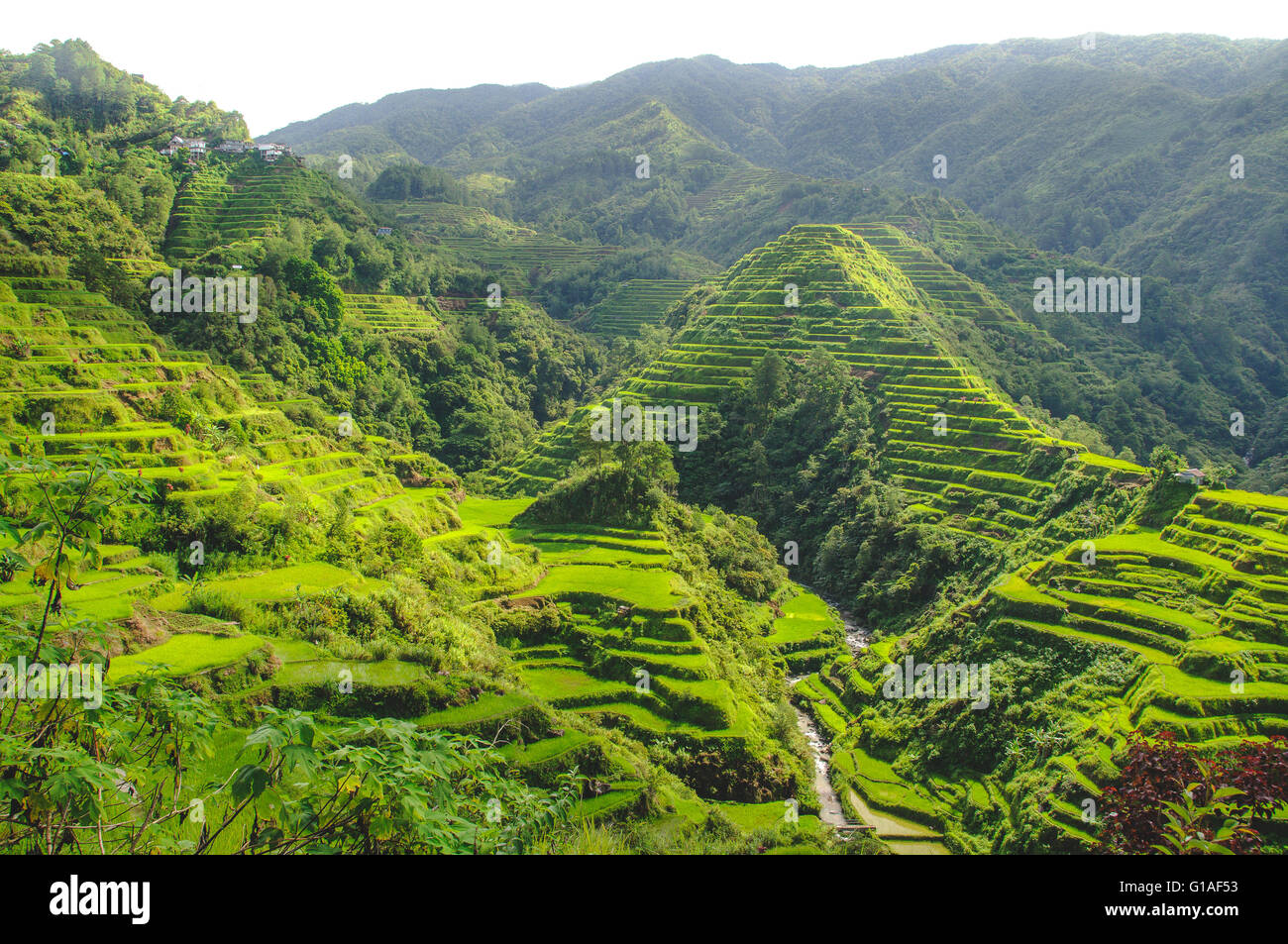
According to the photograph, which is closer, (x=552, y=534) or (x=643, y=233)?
(x=552, y=534)

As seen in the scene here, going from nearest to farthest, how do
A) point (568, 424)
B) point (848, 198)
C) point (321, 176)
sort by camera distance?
point (568, 424) → point (321, 176) → point (848, 198)

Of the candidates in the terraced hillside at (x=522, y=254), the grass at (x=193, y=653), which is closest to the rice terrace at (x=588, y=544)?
the grass at (x=193, y=653)

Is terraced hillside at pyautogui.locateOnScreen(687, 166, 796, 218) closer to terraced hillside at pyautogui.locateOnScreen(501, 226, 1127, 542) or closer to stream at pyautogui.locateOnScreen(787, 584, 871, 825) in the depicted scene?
terraced hillside at pyautogui.locateOnScreen(501, 226, 1127, 542)

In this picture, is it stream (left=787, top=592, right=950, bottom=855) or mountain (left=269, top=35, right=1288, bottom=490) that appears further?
mountain (left=269, top=35, right=1288, bottom=490)

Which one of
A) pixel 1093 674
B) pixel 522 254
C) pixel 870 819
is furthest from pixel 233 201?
pixel 1093 674

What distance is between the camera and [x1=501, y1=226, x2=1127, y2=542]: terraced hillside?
1656 inches

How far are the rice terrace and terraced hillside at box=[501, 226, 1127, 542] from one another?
35 cm

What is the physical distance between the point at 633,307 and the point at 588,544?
6733 centimetres

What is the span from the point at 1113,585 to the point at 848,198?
101 metres

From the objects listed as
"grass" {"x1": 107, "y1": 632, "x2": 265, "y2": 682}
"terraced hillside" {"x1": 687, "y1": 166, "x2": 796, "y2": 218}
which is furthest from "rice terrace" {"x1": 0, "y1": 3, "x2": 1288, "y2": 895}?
"terraced hillside" {"x1": 687, "y1": 166, "x2": 796, "y2": 218}

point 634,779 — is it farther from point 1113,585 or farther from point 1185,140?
point 1185,140

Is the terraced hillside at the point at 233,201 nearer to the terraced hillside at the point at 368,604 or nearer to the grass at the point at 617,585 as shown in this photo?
the terraced hillside at the point at 368,604
